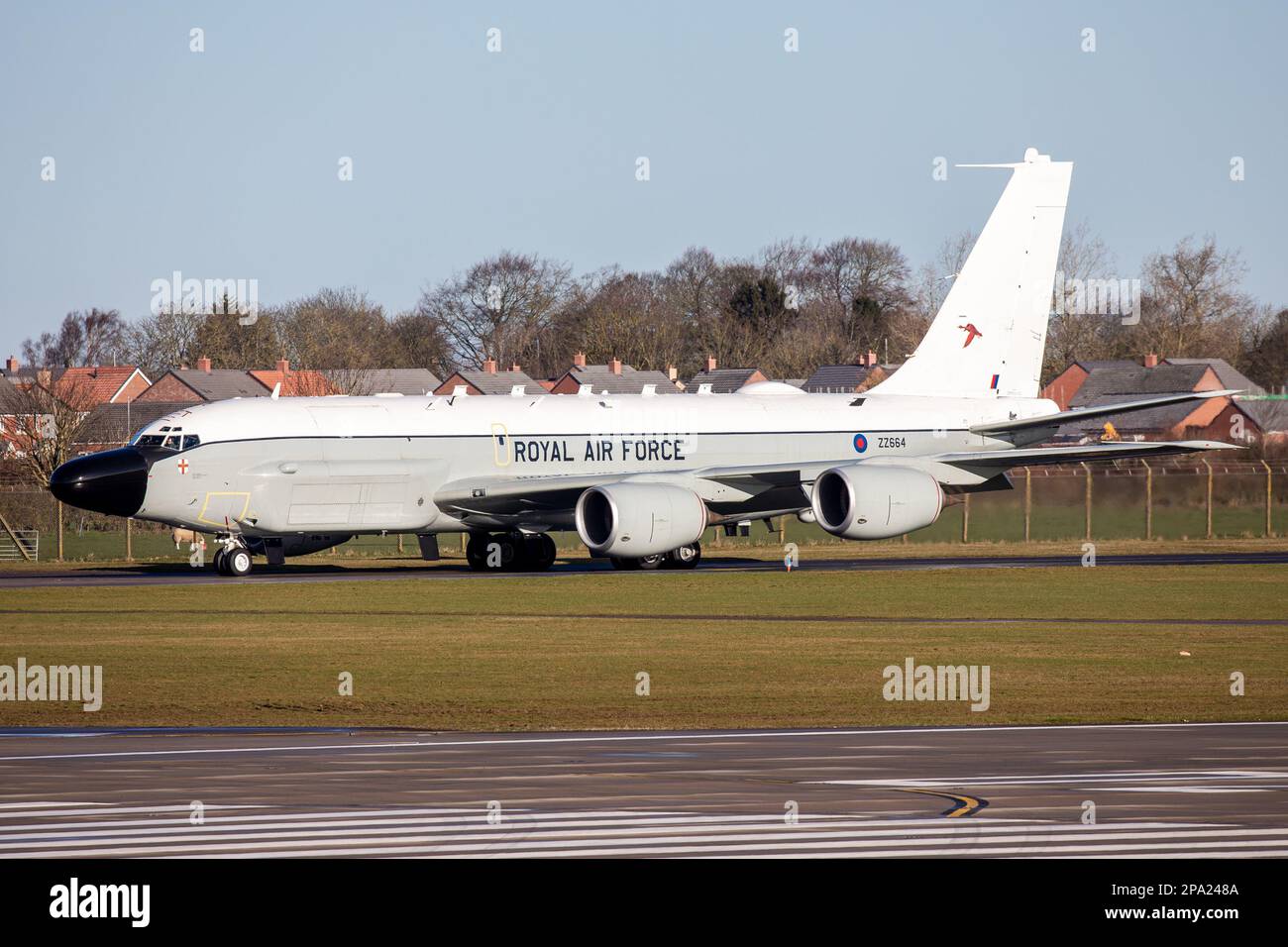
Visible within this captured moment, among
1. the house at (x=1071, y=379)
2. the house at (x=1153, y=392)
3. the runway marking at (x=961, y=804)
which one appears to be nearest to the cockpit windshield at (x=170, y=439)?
the runway marking at (x=961, y=804)

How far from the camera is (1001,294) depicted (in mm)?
55250

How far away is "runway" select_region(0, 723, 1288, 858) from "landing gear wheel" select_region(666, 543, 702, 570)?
92.3 feet

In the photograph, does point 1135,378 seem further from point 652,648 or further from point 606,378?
A: point 652,648

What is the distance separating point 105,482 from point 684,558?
46.7ft

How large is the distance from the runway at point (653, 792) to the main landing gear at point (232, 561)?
2516 centimetres

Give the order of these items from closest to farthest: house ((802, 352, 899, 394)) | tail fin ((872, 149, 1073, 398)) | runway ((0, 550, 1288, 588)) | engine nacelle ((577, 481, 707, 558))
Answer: engine nacelle ((577, 481, 707, 558))
runway ((0, 550, 1288, 588))
tail fin ((872, 149, 1073, 398))
house ((802, 352, 899, 394))

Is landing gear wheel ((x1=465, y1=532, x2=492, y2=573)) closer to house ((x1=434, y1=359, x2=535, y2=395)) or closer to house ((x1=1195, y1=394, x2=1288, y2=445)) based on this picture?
house ((x1=1195, y1=394, x2=1288, y2=445))

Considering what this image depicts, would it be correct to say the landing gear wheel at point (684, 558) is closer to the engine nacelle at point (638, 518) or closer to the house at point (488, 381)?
the engine nacelle at point (638, 518)

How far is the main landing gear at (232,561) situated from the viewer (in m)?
46.9

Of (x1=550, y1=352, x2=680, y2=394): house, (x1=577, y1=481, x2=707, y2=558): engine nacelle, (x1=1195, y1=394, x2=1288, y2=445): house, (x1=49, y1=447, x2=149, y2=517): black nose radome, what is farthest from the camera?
(x1=550, y1=352, x2=680, y2=394): house

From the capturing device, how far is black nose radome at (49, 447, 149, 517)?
44094mm

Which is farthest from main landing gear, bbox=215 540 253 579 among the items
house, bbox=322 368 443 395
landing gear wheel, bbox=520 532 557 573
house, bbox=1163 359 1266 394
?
house, bbox=1163 359 1266 394

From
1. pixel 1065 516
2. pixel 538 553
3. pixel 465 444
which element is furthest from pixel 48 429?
pixel 1065 516
